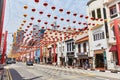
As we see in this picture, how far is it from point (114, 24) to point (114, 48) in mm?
3711

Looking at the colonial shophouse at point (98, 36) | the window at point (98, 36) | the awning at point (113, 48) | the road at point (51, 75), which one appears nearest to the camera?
the road at point (51, 75)

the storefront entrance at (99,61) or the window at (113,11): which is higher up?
the window at (113,11)

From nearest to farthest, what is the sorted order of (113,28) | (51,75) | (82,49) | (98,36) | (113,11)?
1. (51,75)
2. (113,28)
3. (113,11)
4. (98,36)
5. (82,49)

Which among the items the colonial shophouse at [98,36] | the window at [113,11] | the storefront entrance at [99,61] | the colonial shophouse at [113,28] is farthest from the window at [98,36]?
the window at [113,11]

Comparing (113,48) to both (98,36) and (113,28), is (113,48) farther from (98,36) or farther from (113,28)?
(98,36)

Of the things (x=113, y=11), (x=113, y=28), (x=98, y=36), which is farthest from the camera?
(x=98, y=36)

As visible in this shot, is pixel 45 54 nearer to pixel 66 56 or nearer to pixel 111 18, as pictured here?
pixel 66 56

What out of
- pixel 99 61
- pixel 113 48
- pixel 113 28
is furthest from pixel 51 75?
pixel 99 61

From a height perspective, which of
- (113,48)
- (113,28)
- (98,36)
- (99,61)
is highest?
(113,28)

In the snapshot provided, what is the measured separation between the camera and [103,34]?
28.1 meters

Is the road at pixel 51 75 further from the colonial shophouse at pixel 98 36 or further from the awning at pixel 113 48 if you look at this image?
the colonial shophouse at pixel 98 36

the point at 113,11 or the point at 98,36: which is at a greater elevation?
the point at 113,11

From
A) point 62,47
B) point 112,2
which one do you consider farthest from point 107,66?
point 62,47

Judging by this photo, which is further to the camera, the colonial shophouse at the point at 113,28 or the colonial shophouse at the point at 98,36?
the colonial shophouse at the point at 98,36
